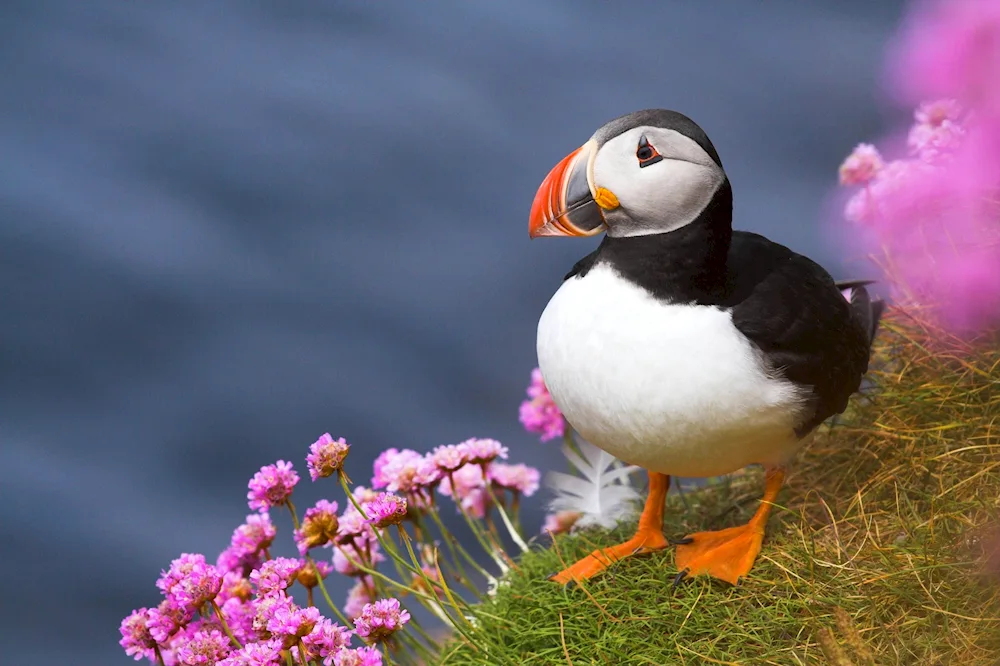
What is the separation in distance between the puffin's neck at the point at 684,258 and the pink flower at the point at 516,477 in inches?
26.1

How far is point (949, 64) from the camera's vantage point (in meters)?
1.31

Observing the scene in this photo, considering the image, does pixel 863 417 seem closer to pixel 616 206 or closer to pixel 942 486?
pixel 942 486

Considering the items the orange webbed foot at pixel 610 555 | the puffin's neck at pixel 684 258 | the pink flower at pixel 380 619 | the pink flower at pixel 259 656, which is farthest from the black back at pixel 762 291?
the pink flower at pixel 259 656

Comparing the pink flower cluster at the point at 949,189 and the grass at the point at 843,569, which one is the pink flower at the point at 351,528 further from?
the pink flower cluster at the point at 949,189

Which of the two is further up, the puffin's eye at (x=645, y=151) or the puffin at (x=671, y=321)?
the puffin's eye at (x=645, y=151)

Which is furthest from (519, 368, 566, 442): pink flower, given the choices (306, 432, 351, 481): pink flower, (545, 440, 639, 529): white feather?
(306, 432, 351, 481): pink flower

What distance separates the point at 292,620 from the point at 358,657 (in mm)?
112

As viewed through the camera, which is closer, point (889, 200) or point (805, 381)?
point (805, 381)

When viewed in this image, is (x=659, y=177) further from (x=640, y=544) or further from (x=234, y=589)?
(x=234, y=589)

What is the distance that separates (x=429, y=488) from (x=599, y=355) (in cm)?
50

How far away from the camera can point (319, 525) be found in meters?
1.60

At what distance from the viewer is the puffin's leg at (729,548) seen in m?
1.73

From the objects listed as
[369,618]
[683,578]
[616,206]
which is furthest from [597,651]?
[616,206]

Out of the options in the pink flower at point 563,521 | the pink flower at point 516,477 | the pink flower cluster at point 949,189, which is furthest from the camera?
the pink flower at point 563,521
